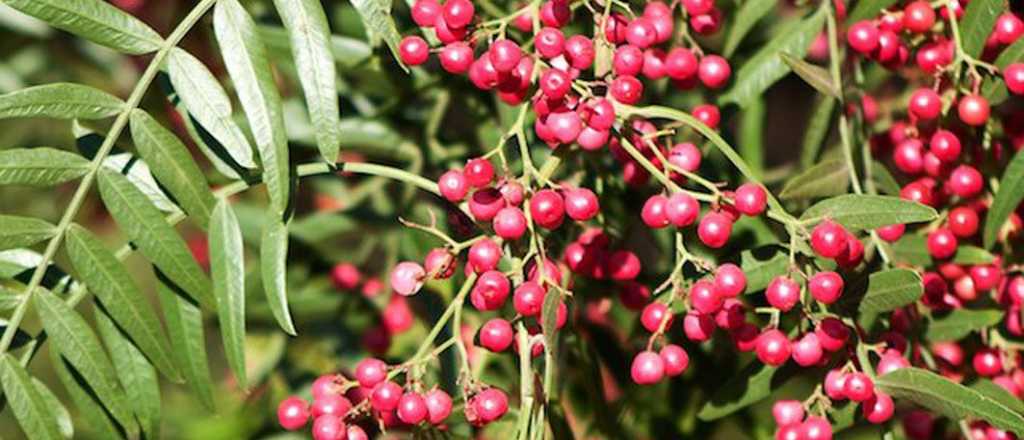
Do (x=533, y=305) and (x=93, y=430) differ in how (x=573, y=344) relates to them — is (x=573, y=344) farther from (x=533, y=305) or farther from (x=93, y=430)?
(x=93, y=430)

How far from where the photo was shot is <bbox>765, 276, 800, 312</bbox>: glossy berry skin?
1.03 m

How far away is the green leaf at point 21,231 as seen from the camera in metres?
1.07

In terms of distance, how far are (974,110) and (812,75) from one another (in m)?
0.13

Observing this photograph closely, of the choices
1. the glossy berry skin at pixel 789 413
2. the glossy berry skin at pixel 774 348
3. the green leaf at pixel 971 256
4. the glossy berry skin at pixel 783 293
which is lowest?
the glossy berry skin at pixel 789 413

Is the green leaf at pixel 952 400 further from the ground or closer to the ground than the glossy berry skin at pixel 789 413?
further from the ground

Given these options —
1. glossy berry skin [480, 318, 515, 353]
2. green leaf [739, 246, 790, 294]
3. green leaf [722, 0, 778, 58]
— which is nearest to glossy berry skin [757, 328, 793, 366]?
green leaf [739, 246, 790, 294]

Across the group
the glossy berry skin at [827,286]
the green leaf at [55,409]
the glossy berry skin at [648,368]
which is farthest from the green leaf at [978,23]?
the green leaf at [55,409]

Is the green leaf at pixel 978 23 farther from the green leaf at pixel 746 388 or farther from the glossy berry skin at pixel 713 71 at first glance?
the green leaf at pixel 746 388

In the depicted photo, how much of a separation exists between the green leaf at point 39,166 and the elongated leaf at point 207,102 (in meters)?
0.10

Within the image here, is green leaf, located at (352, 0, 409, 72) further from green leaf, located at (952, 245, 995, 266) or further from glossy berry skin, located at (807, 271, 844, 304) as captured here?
green leaf, located at (952, 245, 995, 266)

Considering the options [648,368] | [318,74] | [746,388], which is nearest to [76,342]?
[318,74]

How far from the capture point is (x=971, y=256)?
1.21 meters

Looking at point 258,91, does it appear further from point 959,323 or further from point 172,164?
point 959,323

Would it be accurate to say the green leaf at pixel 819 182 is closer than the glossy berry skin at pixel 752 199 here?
No
